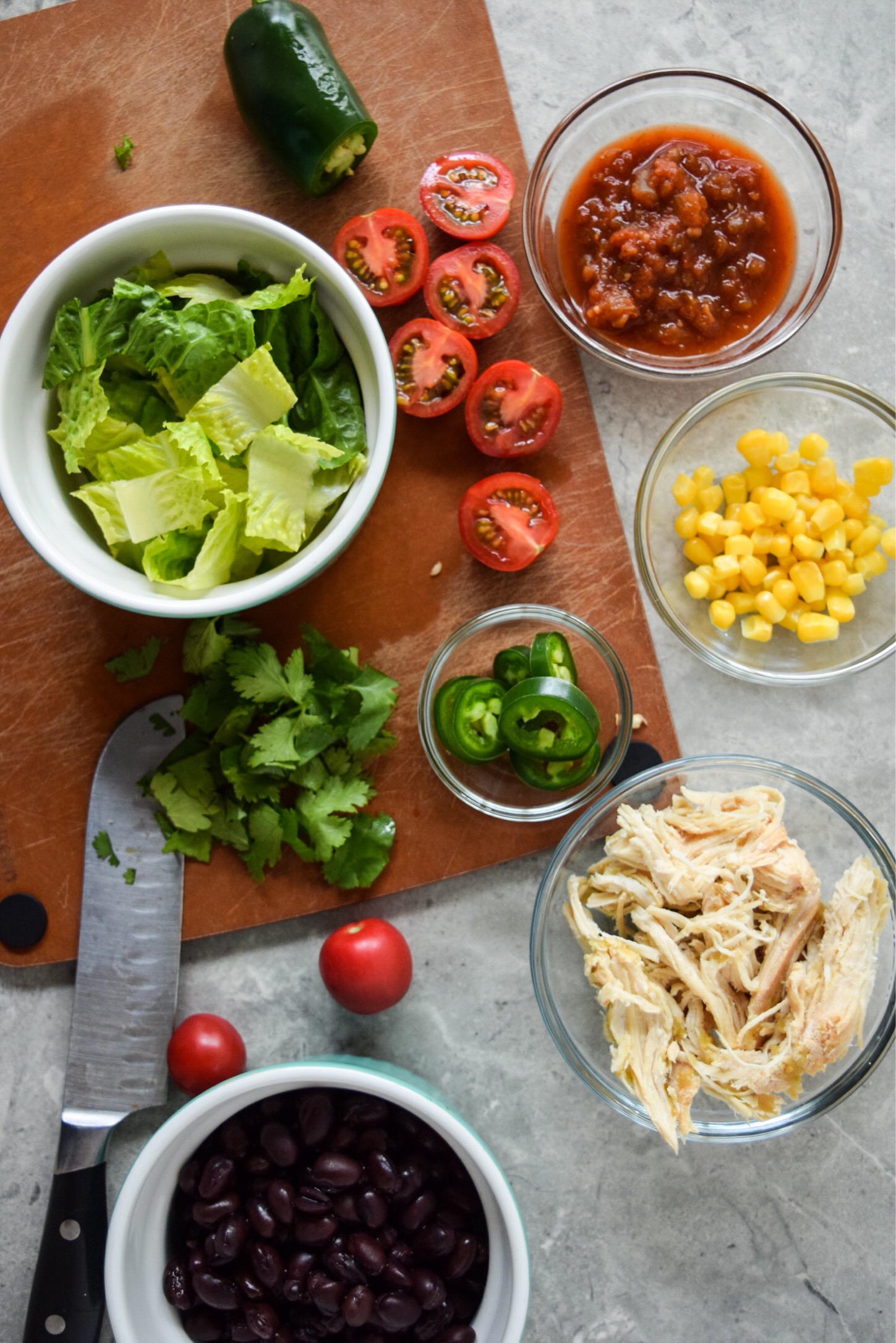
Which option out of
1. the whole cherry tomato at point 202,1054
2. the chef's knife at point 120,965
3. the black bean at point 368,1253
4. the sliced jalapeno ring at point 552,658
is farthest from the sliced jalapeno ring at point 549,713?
the black bean at point 368,1253

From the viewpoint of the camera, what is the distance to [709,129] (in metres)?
2.33

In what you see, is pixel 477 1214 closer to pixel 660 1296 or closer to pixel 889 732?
pixel 660 1296

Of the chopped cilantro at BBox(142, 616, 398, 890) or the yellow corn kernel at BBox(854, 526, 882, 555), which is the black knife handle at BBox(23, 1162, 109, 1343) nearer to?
the chopped cilantro at BBox(142, 616, 398, 890)

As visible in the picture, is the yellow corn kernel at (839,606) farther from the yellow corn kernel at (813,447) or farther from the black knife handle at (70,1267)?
the black knife handle at (70,1267)

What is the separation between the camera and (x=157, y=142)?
2.26 metres

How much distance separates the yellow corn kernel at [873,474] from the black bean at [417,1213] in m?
1.84

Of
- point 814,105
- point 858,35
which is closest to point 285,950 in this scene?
point 814,105

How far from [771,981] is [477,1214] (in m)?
0.81

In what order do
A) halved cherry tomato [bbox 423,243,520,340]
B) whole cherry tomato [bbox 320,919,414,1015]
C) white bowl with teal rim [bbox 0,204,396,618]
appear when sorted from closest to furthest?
white bowl with teal rim [bbox 0,204,396,618], whole cherry tomato [bbox 320,919,414,1015], halved cherry tomato [bbox 423,243,520,340]

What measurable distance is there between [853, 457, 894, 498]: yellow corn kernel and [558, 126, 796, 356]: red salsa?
0.42 meters

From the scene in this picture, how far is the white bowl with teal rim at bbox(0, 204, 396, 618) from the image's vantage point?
1848 mm

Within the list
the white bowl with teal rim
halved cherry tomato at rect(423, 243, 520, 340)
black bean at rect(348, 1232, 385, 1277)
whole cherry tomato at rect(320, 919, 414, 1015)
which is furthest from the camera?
halved cherry tomato at rect(423, 243, 520, 340)

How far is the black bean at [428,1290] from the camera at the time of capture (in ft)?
6.48

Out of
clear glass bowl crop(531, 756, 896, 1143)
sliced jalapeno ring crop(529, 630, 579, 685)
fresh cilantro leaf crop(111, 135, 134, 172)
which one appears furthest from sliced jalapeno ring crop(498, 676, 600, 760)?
fresh cilantro leaf crop(111, 135, 134, 172)
